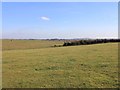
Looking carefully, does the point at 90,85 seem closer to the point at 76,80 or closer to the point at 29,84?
the point at 76,80

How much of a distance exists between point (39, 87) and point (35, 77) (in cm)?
260

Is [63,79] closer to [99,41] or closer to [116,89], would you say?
[116,89]

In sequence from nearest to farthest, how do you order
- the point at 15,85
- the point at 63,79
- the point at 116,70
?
the point at 15,85 < the point at 63,79 < the point at 116,70

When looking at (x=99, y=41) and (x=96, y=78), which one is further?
(x=99, y=41)

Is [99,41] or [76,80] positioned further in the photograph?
[99,41]

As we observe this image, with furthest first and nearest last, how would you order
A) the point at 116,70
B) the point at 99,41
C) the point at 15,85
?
the point at 99,41
the point at 116,70
the point at 15,85

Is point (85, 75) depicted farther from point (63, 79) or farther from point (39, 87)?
point (39, 87)

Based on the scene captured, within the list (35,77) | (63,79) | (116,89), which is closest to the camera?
(116,89)

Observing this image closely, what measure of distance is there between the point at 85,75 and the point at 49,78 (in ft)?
8.28

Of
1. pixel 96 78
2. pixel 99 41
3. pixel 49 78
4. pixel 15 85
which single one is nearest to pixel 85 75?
pixel 96 78

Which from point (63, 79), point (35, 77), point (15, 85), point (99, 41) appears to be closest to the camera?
point (15, 85)

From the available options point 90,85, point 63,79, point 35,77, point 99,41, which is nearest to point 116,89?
point 90,85

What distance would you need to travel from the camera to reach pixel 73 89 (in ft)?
41.7

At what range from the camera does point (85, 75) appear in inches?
629
